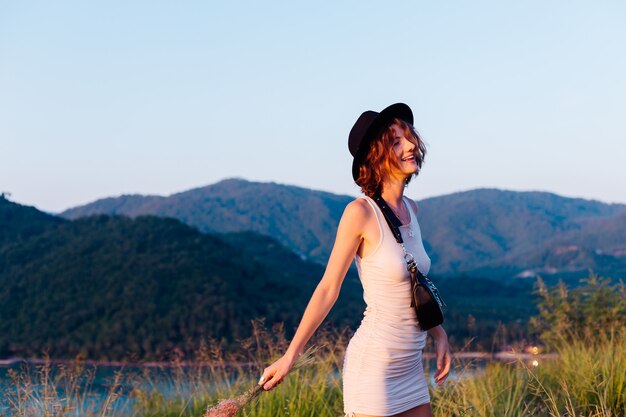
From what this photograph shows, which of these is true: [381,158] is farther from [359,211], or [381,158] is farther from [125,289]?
[125,289]

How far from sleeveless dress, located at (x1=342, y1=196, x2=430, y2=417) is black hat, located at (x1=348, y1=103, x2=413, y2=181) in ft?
1.03

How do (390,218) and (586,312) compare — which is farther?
(586,312)

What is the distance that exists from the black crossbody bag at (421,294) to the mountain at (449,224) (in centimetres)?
6889

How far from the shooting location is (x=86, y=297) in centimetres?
2900

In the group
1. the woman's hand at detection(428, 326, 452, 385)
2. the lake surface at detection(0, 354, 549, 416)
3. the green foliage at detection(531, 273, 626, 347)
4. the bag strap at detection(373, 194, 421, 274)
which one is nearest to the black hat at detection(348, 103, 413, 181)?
the bag strap at detection(373, 194, 421, 274)

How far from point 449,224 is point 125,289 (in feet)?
269

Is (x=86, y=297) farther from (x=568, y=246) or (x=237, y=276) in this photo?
→ (x=568, y=246)

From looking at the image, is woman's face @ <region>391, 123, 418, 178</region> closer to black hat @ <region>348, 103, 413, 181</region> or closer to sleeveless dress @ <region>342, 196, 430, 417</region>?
black hat @ <region>348, 103, 413, 181</region>

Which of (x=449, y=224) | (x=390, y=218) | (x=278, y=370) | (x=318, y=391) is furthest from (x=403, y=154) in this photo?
(x=449, y=224)

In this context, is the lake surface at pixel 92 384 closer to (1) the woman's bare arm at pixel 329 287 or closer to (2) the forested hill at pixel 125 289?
(1) the woman's bare arm at pixel 329 287

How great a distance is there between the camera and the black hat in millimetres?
3238

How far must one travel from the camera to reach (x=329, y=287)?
2.98 meters

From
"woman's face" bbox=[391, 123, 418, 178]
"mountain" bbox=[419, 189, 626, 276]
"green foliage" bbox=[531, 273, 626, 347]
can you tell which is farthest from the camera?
"mountain" bbox=[419, 189, 626, 276]

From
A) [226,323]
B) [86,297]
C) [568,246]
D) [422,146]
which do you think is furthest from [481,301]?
[422,146]
